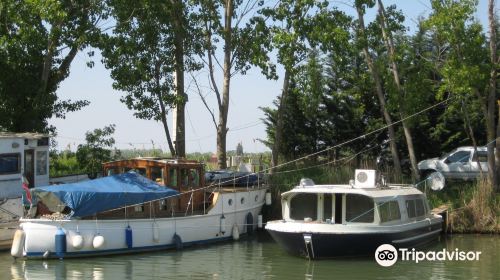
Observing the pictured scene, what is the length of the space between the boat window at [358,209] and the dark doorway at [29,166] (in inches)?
407

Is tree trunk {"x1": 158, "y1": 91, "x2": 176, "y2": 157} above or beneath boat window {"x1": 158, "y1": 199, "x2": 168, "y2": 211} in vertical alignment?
above

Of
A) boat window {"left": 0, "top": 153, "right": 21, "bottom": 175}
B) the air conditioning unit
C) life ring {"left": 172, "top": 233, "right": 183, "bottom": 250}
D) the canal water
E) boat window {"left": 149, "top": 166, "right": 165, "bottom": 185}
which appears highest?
boat window {"left": 0, "top": 153, "right": 21, "bottom": 175}

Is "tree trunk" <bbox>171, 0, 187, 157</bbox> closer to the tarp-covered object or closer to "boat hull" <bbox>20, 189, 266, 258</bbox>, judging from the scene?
"boat hull" <bbox>20, 189, 266, 258</bbox>

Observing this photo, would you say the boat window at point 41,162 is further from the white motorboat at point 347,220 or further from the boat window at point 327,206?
the boat window at point 327,206

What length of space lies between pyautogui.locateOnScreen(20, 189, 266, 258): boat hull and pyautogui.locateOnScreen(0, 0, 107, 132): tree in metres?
7.90

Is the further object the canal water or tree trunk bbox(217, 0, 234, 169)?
tree trunk bbox(217, 0, 234, 169)

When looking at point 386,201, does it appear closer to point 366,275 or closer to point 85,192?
point 366,275

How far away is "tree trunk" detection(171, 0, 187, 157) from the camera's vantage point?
28719mm

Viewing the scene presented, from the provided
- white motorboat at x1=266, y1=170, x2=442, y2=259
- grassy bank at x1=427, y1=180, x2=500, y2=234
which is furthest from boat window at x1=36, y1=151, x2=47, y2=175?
grassy bank at x1=427, y1=180, x2=500, y2=234

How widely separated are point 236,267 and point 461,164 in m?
13.0

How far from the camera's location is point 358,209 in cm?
2028

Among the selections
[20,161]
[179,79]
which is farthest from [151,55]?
[20,161]

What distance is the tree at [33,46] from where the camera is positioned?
25.2 meters

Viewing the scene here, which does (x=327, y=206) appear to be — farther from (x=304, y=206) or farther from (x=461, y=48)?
(x=461, y=48)
